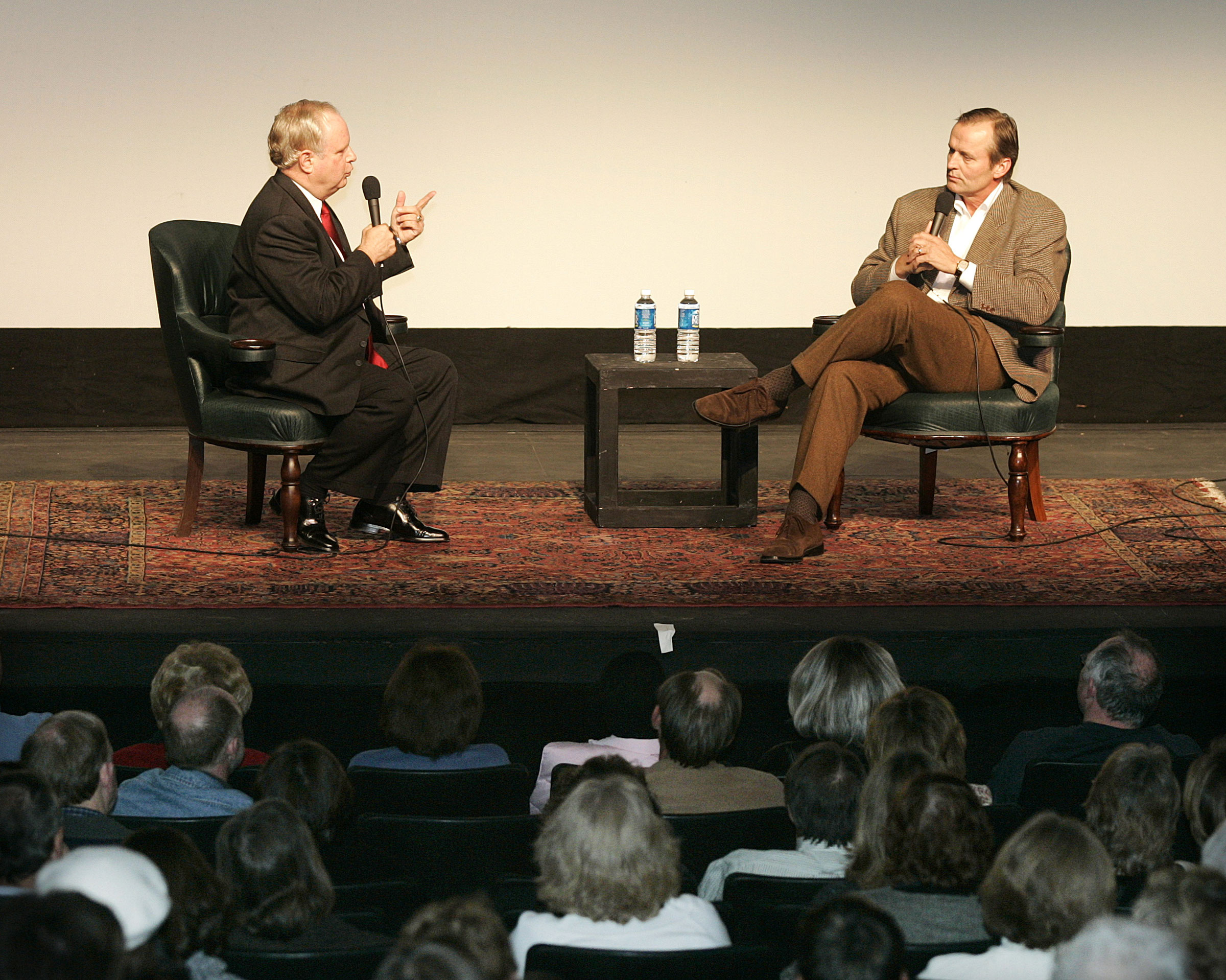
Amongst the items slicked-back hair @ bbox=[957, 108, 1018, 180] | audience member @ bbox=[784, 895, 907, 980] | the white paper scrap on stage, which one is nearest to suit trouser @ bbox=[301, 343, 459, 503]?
the white paper scrap on stage

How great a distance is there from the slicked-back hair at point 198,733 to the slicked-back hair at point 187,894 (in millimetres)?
596

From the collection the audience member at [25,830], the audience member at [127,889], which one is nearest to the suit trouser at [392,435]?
the audience member at [25,830]

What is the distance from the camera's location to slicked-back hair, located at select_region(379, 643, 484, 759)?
2.53 metres

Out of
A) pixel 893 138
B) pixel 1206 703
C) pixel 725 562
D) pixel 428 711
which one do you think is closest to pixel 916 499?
pixel 725 562

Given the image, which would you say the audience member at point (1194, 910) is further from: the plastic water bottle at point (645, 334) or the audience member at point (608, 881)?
the plastic water bottle at point (645, 334)

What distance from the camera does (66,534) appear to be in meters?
4.24

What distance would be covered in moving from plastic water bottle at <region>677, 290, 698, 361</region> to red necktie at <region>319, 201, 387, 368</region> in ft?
2.93

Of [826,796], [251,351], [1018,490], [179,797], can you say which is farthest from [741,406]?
[179,797]

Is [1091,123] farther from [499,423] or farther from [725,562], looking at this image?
[725,562]

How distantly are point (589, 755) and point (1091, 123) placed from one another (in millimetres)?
4991

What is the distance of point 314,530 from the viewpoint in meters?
4.13

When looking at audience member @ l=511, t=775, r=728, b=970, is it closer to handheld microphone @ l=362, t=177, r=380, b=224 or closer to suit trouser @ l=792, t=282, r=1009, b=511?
suit trouser @ l=792, t=282, r=1009, b=511

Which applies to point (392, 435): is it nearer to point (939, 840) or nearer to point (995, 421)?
point (995, 421)

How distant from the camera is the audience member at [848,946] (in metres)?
1.53
